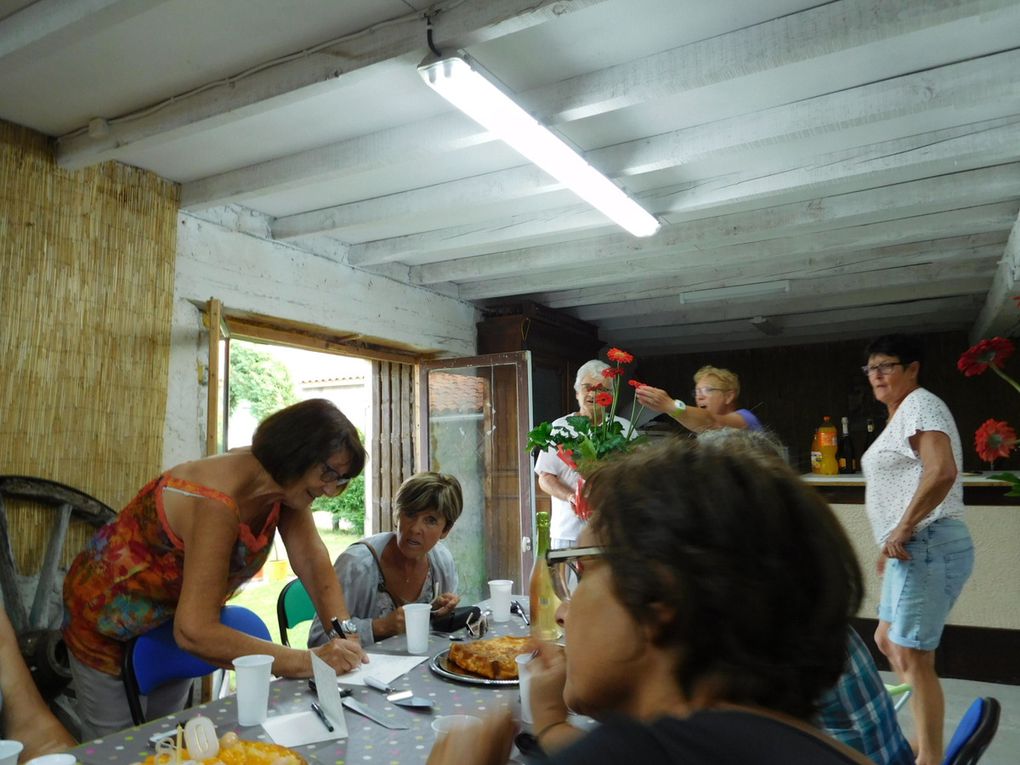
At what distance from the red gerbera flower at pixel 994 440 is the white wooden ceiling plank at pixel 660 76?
1.08 metres

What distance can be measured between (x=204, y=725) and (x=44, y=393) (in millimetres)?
1928

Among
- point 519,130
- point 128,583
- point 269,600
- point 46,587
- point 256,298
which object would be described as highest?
point 519,130

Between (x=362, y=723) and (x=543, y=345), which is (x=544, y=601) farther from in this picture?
(x=543, y=345)

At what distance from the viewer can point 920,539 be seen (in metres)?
2.58

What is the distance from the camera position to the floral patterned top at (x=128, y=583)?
180 centimetres

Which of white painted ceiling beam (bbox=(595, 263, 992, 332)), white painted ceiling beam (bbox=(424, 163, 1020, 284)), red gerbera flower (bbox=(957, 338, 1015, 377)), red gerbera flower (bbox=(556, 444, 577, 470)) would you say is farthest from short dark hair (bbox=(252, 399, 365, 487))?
white painted ceiling beam (bbox=(595, 263, 992, 332))

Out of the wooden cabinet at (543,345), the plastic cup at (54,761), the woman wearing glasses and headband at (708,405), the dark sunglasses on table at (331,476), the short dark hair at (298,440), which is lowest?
the plastic cup at (54,761)

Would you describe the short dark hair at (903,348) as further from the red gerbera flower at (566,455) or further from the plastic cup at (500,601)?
the plastic cup at (500,601)

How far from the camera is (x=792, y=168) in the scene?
9.89 feet

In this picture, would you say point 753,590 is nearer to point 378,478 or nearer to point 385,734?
point 385,734

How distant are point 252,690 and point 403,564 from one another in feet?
3.85

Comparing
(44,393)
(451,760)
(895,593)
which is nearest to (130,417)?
(44,393)

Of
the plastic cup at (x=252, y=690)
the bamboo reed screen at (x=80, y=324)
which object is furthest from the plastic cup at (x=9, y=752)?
the bamboo reed screen at (x=80, y=324)

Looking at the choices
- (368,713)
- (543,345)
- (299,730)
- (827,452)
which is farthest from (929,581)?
(543,345)
